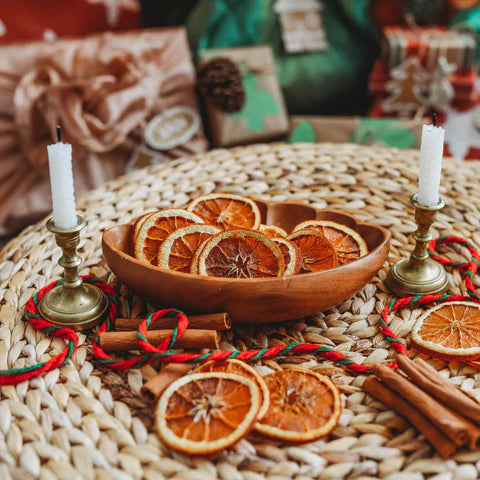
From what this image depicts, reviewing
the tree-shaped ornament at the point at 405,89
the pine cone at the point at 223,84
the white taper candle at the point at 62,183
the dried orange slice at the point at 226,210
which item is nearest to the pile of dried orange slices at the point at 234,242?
the dried orange slice at the point at 226,210

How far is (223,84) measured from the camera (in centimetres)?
173

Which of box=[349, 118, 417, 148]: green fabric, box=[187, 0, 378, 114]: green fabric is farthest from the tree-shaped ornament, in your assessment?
box=[187, 0, 378, 114]: green fabric

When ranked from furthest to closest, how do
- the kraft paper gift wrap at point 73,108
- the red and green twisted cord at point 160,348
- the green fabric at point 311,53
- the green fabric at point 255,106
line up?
1. the green fabric at point 311,53
2. the green fabric at point 255,106
3. the kraft paper gift wrap at point 73,108
4. the red and green twisted cord at point 160,348

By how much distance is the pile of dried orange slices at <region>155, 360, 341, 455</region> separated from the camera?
66 cm

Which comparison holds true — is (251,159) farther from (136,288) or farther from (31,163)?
(31,163)

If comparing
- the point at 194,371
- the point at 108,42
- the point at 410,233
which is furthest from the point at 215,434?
the point at 108,42

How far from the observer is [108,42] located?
65.0 inches

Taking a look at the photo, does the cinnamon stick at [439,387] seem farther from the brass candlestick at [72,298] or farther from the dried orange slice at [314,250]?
the brass candlestick at [72,298]

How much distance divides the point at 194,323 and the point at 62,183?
0.23 m

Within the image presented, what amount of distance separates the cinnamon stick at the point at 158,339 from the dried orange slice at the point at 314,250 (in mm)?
167

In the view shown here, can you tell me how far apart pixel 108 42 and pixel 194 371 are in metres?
1.15

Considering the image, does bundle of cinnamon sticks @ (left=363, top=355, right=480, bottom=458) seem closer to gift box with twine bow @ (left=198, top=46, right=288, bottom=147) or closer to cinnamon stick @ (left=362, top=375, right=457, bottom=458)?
cinnamon stick @ (left=362, top=375, right=457, bottom=458)

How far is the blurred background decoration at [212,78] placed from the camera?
155 cm

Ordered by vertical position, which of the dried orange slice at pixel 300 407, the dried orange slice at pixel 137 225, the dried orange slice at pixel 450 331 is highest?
the dried orange slice at pixel 137 225
